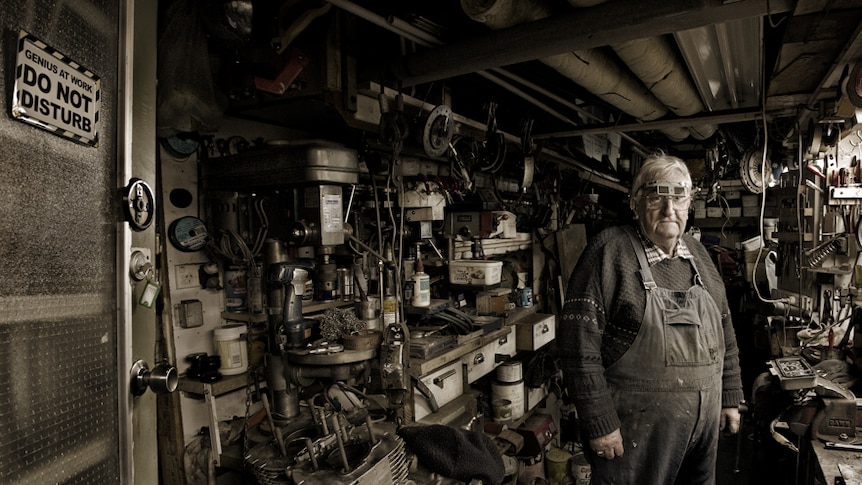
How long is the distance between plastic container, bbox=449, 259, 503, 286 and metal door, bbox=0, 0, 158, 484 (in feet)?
7.43

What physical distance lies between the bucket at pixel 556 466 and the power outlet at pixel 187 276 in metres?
2.85

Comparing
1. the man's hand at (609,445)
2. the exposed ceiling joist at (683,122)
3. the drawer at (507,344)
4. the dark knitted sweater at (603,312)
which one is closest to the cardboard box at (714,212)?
the exposed ceiling joist at (683,122)

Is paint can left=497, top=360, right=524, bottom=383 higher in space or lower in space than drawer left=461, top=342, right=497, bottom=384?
lower

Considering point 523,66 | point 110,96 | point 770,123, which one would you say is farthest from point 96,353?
point 770,123

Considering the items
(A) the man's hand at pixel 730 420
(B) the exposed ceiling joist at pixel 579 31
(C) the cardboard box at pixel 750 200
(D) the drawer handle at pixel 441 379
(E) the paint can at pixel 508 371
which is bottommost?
(E) the paint can at pixel 508 371

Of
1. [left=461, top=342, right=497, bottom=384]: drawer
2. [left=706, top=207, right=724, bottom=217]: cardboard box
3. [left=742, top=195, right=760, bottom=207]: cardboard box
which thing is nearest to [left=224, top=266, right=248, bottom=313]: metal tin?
[left=461, top=342, right=497, bottom=384]: drawer

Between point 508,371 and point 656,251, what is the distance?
1742mm

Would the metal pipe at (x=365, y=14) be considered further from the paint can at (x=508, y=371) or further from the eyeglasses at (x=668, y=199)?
the paint can at (x=508, y=371)

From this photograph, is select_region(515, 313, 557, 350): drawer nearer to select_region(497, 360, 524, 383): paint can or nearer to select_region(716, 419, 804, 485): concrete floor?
select_region(497, 360, 524, 383): paint can

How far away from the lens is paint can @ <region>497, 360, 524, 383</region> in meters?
3.60

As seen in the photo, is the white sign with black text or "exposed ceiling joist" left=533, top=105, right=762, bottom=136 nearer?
the white sign with black text

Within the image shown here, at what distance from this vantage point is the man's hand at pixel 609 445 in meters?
1.98

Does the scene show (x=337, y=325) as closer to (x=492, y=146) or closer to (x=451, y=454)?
(x=451, y=454)

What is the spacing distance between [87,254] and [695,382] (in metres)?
2.15
